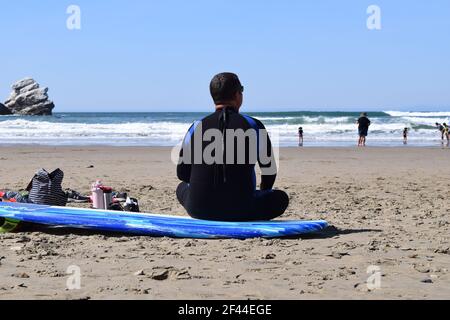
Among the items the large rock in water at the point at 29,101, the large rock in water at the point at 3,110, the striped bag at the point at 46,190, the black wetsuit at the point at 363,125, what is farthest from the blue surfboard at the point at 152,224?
the large rock in water at the point at 29,101

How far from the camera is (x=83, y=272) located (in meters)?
4.42

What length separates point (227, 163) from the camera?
5.41m

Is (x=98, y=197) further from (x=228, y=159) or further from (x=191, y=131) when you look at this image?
(x=228, y=159)

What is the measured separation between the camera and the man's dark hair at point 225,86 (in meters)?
5.34

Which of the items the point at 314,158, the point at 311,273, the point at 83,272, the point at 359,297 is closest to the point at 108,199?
the point at 83,272

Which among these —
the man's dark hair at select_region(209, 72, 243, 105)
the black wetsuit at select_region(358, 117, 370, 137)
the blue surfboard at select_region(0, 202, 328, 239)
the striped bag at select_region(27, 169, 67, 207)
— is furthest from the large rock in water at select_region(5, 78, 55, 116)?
the man's dark hair at select_region(209, 72, 243, 105)

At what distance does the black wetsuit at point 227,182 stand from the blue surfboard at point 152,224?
0.40 ft

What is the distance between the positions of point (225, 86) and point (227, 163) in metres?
0.64

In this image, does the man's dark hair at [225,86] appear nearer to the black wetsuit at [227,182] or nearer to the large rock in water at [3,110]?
the black wetsuit at [227,182]

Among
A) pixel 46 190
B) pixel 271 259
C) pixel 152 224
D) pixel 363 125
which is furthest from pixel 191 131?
pixel 363 125

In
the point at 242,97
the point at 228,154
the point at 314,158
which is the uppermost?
the point at 242,97

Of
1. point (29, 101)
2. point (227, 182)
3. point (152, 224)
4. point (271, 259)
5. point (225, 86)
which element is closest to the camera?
point (271, 259)

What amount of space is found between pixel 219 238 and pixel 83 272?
149cm
